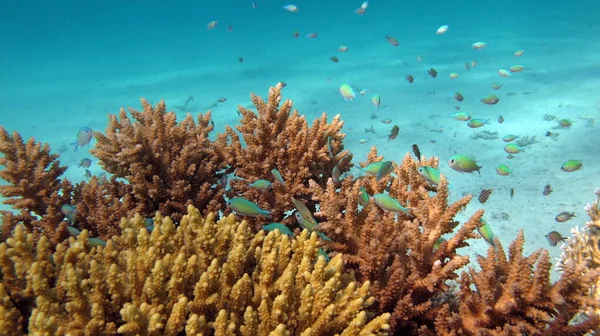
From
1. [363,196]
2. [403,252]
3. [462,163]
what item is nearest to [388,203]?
[363,196]

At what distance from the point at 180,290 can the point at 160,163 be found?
2.08m

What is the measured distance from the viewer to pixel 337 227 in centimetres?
284

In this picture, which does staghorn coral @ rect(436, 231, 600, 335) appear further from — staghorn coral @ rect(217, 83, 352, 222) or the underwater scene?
staghorn coral @ rect(217, 83, 352, 222)

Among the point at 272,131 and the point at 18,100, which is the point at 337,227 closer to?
the point at 272,131

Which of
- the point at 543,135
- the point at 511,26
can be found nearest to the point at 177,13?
the point at 511,26

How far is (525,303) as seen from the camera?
90.8 inches

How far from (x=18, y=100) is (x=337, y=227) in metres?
38.4

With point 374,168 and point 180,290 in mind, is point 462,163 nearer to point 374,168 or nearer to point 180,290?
point 374,168

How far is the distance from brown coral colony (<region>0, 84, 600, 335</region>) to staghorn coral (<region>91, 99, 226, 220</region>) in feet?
0.05

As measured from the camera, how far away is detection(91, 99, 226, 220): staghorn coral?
3463mm

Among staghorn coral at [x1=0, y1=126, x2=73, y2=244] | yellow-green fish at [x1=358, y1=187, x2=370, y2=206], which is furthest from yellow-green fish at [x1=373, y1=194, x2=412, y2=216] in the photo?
staghorn coral at [x1=0, y1=126, x2=73, y2=244]

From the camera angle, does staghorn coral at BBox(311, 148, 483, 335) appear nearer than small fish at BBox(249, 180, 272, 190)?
Yes

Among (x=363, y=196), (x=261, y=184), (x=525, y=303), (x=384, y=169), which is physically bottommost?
(x=525, y=303)

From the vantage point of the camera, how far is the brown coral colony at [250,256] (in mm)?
1809
